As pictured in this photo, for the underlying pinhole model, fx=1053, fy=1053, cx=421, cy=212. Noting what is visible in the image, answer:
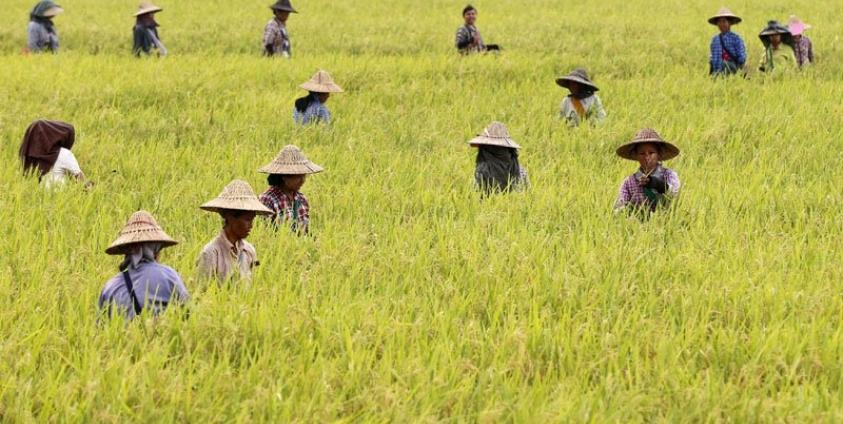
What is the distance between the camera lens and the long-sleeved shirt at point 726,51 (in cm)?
1305

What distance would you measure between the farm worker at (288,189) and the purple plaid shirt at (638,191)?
6.65ft

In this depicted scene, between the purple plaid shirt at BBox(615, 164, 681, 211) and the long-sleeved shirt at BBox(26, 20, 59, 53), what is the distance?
10427mm

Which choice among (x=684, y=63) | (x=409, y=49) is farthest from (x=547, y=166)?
(x=409, y=49)

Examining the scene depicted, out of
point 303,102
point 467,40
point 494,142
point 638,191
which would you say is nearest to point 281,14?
point 467,40

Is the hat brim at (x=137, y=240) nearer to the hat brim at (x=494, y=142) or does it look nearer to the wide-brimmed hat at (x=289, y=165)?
the wide-brimmed hat at (x=289, y=165)

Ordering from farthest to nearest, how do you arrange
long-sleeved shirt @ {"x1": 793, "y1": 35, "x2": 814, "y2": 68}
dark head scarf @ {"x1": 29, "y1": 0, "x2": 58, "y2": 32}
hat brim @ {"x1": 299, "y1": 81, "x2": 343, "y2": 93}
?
1. dark head scarf @ {"x1": 29, "y1": 0, "x2": 58, "y2": 32}
2. long-sleeved shirt @ {"x1": 793, "y1": 35, "x2": 814, "y2": 68}
3. hat brim @ {"x1": 299, "y1": 81, "x2": 343, "y2": 93}

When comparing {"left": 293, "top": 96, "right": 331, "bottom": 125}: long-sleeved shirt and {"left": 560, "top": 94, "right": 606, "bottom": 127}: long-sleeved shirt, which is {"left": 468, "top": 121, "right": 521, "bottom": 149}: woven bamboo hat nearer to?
{"left": 560, "top": 94, "right": 606, "bottom": 127}: long-sleeved shirt

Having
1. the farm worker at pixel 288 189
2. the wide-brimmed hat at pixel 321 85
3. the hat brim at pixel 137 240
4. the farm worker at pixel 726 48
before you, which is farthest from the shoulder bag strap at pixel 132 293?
the farm worker at pixel 726 48

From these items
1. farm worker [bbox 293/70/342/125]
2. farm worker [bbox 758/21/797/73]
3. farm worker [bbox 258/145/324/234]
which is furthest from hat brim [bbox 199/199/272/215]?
farm worker [bbox 758/21/797/73]

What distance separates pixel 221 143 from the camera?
9.66m

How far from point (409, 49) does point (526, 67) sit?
3.02 metres

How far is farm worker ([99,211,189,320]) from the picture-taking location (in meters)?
4.36

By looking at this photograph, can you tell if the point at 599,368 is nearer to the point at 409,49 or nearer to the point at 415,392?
the point at 415,392

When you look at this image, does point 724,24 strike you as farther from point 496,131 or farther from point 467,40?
point 496,131
